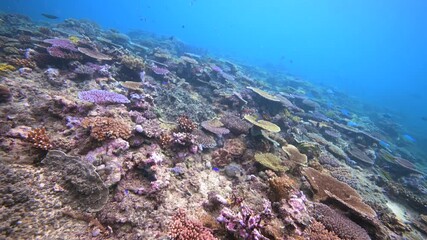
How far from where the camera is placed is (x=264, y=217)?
3484 millimetres

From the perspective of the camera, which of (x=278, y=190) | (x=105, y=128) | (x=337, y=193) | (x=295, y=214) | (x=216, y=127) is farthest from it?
(x=216, y=127)

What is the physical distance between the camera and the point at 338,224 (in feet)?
12.7

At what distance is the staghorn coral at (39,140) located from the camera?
3.66 meters

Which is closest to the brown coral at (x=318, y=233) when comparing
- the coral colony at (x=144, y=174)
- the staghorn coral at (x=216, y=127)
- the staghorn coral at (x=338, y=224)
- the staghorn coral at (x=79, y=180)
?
the coral colony at (x=144, y=174)

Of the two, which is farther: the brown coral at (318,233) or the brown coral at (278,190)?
the brown coral at (278,190)

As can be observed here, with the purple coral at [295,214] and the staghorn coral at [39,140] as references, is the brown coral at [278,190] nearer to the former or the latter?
the purple coral at [295,214]

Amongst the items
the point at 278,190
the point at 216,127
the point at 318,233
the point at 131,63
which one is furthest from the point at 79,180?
the point at 131,63

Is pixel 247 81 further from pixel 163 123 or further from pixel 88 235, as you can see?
pixel 88 235

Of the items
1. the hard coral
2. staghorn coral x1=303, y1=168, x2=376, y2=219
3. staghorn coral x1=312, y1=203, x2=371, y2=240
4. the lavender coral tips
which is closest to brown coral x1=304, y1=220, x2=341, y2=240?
staghorn coral x1=312, y1=203, x2=371, y2=240

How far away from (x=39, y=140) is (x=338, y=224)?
Result: 231 inches

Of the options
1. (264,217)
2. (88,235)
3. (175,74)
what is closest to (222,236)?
(264,217)

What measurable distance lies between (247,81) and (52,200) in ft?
54.4

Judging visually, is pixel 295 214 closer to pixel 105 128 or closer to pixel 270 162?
pixel 270 162

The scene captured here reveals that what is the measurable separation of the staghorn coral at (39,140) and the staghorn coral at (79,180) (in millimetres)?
472
